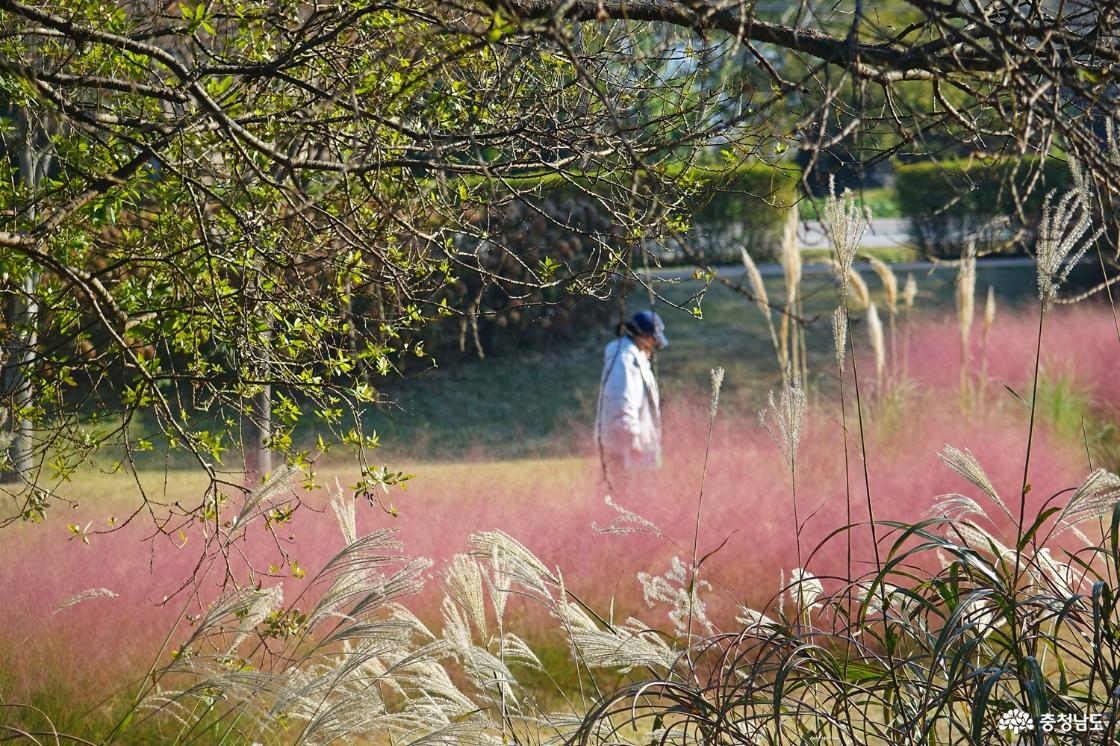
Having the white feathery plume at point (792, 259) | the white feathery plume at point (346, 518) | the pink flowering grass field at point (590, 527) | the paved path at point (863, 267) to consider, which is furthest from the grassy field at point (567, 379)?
the white feathery plume at point (346, 518)

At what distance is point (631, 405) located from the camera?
5.95m

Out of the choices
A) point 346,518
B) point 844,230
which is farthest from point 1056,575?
point 346,518

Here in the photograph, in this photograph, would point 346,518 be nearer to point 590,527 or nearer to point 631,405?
point 590,527

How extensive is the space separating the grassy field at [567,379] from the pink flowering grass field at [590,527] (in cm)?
411

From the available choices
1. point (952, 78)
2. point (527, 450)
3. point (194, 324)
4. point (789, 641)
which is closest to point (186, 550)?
point (194, 324)

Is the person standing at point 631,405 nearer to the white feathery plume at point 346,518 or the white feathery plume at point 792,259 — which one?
the white feathery plume at point 792,259

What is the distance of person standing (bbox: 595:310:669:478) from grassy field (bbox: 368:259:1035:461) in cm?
435

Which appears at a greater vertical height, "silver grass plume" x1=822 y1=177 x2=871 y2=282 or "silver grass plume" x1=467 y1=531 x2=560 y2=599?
"silver grass plume" x1=822 y1=177 x2=871 y2=282

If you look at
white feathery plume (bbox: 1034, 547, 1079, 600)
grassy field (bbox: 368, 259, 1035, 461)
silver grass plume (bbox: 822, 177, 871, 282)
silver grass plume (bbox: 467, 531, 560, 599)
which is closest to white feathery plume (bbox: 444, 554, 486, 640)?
silver grass plume (bbox: 467, 531, 560, 599)

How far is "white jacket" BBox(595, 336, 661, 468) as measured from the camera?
5.89 m

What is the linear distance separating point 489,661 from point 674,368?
11199 millimetres

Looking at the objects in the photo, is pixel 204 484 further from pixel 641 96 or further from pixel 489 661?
pixel 489 661

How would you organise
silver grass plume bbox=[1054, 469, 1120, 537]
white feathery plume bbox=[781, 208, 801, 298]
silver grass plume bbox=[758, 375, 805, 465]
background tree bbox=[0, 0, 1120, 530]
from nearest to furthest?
silver grass plume bbox=[1054, 469, 1120, 537] < silver grass plume bbox=[758, 375, 805, 465] < background tree bbox=[0, 0, 1120, 530] < white feathery plume bbox=[781, 208, 801, 298]

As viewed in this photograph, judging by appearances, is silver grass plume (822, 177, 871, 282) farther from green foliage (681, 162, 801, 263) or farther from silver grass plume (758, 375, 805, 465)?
green foliage (681, 162, 801, 263)
